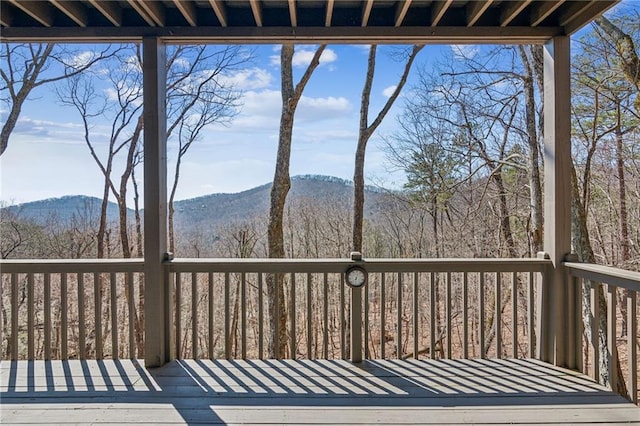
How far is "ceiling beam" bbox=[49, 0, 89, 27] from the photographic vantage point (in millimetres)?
2836

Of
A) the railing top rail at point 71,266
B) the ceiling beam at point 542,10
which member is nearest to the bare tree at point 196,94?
the railing top rail at point 71,266

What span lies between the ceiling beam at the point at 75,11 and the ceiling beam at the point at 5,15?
48 centimetres

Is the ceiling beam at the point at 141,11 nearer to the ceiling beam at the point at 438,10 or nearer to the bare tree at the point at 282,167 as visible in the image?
the ceiling beam at the point at 438,10

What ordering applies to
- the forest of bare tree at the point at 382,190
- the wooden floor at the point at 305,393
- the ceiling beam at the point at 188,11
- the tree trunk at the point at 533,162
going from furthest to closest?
the forest of bare tree at the point at 382,190
the tree trunk at the point at 533,162
the ceiling beam at the point at 188,11
the wooden floor at the point at 305,393

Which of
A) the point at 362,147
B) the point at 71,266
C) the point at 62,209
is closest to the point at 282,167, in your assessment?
the point at 362,147

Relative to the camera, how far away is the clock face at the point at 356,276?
124 inches

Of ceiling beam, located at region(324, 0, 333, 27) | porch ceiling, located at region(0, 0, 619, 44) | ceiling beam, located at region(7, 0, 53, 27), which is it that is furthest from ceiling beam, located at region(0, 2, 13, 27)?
ceiling beam, located at region(324, 0, 333, 27)

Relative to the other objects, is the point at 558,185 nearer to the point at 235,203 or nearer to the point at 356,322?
the point at 356,322

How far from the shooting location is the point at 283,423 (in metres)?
2.29

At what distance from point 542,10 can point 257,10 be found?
2129 mm

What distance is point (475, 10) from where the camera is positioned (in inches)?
116

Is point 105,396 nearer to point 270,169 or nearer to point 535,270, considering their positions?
point 535,270

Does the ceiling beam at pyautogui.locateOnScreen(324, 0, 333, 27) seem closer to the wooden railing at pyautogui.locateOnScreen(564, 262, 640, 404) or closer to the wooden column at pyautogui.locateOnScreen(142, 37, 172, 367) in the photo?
the wooden column at pyautogui.locateOnScreen(142, 37, 172, 367)

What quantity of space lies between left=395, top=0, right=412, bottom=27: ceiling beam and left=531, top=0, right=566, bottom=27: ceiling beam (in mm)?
1004
